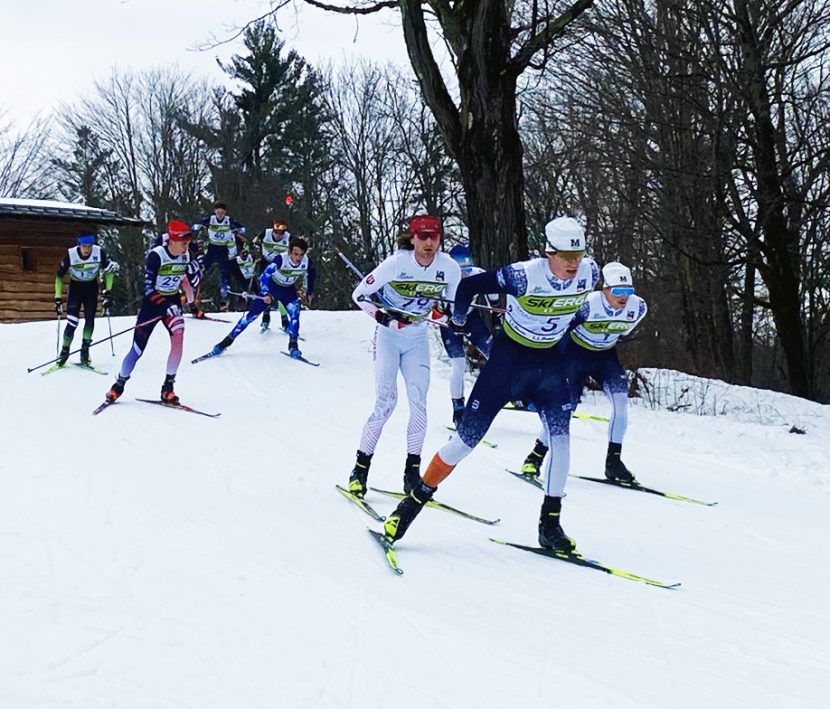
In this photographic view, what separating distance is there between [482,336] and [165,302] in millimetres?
3921

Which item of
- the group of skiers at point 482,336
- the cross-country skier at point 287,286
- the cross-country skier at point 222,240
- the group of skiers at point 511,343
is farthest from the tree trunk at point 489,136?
the cross-country skier at point 222,240

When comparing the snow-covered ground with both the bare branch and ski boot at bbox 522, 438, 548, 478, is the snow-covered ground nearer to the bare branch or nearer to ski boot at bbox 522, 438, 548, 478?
ski boot at bbox 522, 438, 548, 478

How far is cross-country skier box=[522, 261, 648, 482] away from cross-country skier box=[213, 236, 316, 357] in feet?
22.2

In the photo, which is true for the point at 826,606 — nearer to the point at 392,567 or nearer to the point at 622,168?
the point at 392,567

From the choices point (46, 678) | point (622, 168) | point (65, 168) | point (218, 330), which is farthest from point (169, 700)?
point (65, 168)

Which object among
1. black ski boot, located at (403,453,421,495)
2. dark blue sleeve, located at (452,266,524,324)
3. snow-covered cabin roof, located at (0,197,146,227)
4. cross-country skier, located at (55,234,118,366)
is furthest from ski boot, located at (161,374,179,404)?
snow-covered cabin roof, located at (0,197,146,227)

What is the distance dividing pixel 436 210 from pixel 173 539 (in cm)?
2939

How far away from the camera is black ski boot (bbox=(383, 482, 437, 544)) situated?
5.62 meters

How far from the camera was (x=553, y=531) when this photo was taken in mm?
5797

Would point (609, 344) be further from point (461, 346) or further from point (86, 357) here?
point (86, 357)

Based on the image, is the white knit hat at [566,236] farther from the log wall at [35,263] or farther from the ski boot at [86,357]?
the log wall at [35,263]

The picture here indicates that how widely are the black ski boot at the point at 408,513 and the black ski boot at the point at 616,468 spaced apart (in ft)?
10.6

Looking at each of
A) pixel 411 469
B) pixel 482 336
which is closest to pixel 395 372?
pixel 411 469

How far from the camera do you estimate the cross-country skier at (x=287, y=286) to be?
47.2ft
